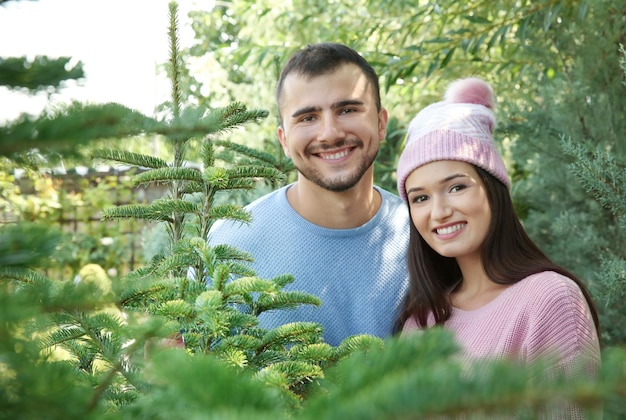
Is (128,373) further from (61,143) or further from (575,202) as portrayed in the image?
(575,202)

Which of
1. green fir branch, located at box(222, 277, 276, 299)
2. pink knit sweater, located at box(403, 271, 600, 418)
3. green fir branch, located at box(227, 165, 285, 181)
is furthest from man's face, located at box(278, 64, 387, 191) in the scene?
green fir branch, located at box(222, 277, 276, 299)

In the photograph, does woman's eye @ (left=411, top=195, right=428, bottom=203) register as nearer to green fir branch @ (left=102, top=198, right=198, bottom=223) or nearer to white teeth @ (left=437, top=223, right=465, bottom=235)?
white teeth @ (left=437, top=223, right=465, bottom=235)

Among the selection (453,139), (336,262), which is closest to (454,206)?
(453,139)

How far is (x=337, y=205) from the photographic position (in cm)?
287

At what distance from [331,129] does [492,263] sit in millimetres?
855

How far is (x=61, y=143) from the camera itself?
523 mm

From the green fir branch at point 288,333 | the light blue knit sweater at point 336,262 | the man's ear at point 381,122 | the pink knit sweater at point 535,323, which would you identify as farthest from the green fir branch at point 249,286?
the man's ear at point 381,122

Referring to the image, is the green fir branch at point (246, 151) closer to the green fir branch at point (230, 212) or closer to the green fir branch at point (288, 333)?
the green fir branch at point (230, 212)

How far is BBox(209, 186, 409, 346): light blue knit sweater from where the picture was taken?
8.64ft

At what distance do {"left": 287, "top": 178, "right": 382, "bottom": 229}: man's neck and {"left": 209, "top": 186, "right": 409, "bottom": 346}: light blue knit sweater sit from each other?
5 centimetres

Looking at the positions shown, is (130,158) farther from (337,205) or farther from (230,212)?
(337,205)

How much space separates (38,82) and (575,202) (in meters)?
3.91

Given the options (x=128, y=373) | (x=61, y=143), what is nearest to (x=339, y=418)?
(x=61, y=143)

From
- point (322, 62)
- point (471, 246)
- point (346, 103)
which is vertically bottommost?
point (471, 246)
